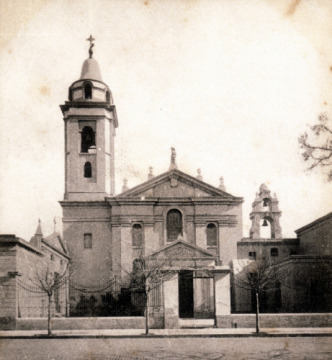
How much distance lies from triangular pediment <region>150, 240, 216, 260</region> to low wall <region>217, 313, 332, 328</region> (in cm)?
1335

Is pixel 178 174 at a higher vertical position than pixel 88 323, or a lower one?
higher

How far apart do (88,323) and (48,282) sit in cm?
794

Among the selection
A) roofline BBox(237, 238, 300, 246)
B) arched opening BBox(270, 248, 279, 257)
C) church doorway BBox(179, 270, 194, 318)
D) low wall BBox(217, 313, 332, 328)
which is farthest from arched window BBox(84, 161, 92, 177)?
low wall BBox(217, 313, 332, 328)

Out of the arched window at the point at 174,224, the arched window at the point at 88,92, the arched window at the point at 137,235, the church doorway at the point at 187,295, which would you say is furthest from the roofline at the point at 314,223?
the arched window at the point at 88,92

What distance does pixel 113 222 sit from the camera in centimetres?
4250

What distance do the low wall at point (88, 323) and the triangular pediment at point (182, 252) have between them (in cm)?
1300

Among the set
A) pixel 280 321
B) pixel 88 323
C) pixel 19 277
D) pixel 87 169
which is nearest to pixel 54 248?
pixel 87 169

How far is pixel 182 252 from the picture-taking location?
38.2m

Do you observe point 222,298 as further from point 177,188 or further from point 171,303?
point 177,188

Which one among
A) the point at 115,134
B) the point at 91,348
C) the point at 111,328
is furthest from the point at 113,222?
the point at 91,348

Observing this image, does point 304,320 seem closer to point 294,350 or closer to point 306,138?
point 294,350

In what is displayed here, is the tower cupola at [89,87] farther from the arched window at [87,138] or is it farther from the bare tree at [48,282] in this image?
the bare tree at [48,282]

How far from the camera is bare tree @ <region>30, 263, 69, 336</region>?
2389 cm

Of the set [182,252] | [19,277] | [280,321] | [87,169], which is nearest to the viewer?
[280,321]
